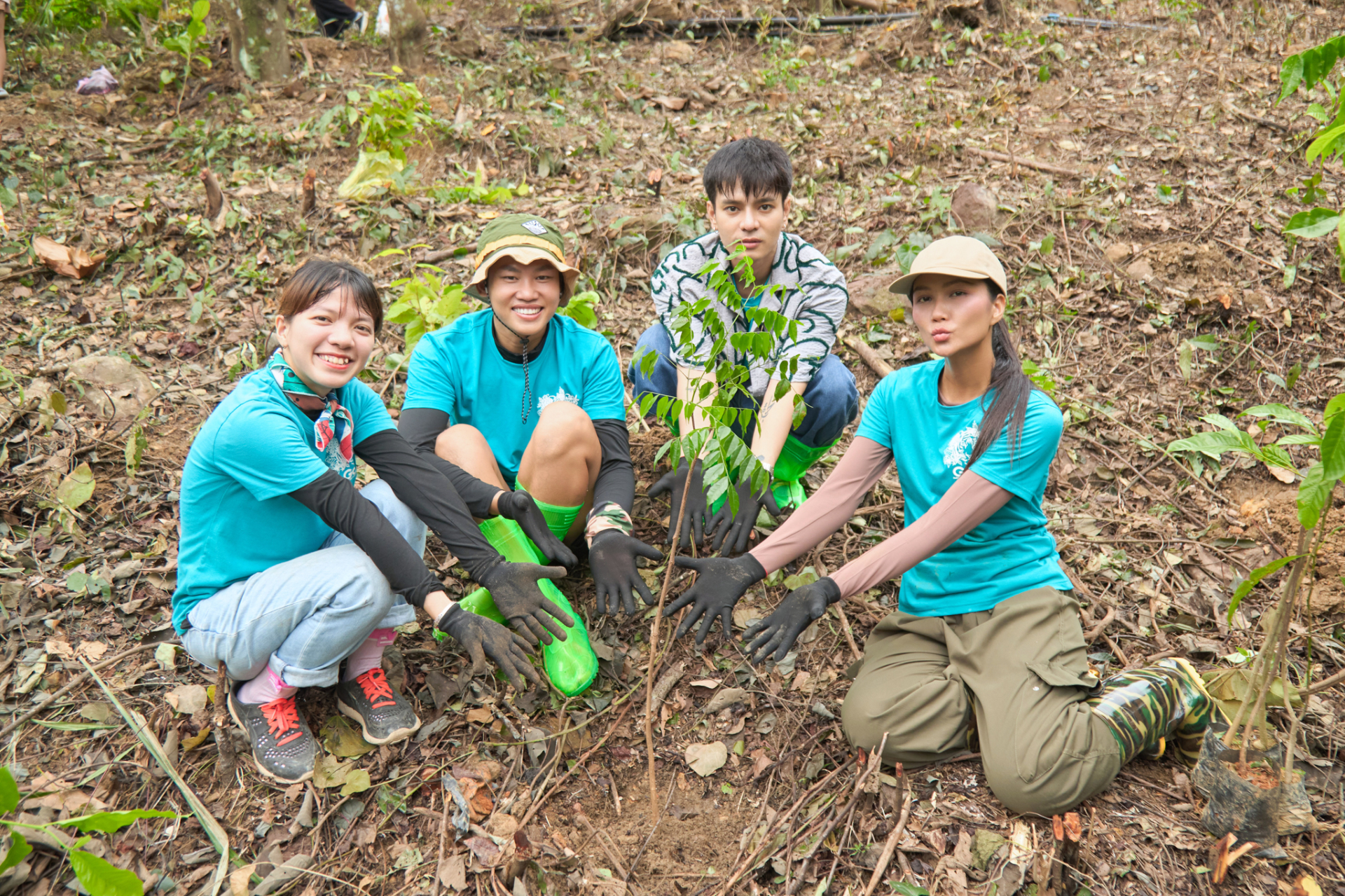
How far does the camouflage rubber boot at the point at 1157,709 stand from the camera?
2273 mm

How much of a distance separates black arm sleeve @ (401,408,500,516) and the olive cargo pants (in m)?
1.33

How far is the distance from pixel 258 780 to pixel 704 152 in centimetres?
502

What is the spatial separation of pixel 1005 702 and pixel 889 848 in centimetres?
52

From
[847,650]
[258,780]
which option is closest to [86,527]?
[258,780]

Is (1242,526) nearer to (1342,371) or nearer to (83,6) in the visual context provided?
(1342,371)

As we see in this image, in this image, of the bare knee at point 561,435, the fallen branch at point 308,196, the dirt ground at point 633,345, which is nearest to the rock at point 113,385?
the dirt ground at point 633,345

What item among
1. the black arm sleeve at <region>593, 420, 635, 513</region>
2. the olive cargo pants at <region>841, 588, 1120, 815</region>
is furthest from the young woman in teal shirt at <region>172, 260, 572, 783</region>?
the olive cargo pants at <region>841, 588, 1120, 815</region>

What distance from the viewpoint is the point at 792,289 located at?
3250 millimetres

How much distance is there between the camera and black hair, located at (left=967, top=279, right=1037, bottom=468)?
234 cm

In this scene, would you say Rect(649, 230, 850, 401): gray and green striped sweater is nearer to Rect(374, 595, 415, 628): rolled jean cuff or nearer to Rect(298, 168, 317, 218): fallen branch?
Rect(374, 595, 415, 628): rolled jean cuff

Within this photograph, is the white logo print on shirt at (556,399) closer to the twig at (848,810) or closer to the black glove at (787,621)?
the black glove at (787,621)

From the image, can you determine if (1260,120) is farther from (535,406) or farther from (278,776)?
(278,776)

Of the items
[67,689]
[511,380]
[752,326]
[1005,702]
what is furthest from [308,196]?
[1005,702]

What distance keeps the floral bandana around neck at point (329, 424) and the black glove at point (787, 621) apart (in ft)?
4.37
